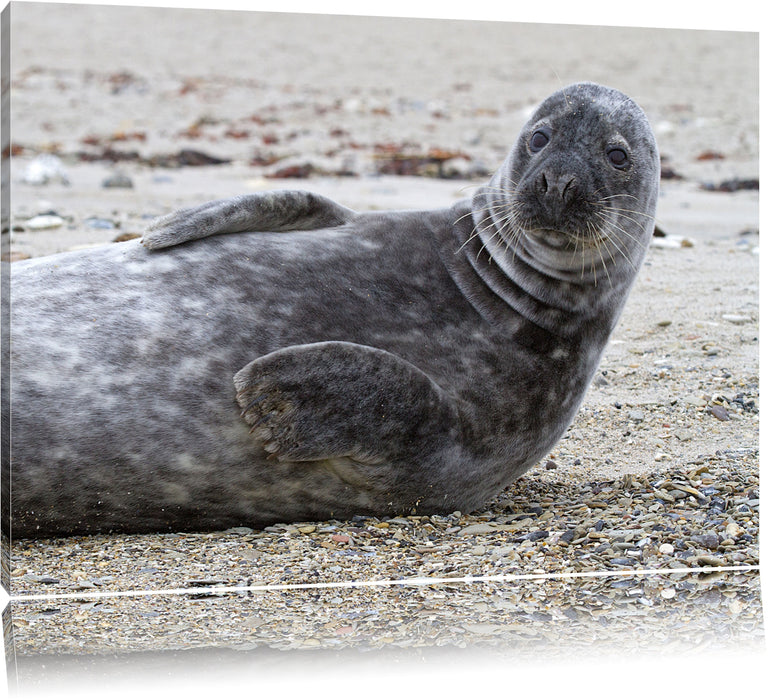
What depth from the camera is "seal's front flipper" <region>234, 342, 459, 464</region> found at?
3.29 meters

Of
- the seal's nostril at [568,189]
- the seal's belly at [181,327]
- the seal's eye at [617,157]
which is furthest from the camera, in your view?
the seal's eye at [617,157]

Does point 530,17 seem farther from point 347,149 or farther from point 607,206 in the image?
point 347,149

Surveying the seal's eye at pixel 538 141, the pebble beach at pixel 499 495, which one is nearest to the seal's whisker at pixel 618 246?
the seal's eye at pixel 538 141

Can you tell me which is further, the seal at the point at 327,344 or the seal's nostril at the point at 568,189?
the seal's nostril at the point at 568,189

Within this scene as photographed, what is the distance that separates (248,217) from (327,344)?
1.82ft

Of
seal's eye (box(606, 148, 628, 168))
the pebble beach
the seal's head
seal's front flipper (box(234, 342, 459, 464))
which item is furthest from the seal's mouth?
the pebble beach

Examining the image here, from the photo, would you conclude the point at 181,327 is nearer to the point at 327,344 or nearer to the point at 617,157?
the point at 327,344

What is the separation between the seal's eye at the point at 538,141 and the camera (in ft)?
11.9

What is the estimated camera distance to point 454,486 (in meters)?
3.60

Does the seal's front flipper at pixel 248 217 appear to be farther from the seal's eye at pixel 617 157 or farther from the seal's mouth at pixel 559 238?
the seal's eye at pixel 617 157

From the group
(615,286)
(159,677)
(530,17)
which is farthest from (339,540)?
(530,17)

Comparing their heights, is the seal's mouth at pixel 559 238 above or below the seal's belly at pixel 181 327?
above

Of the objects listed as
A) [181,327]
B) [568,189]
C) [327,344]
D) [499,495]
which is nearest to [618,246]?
[568,189]

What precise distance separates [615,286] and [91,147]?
526 cm
